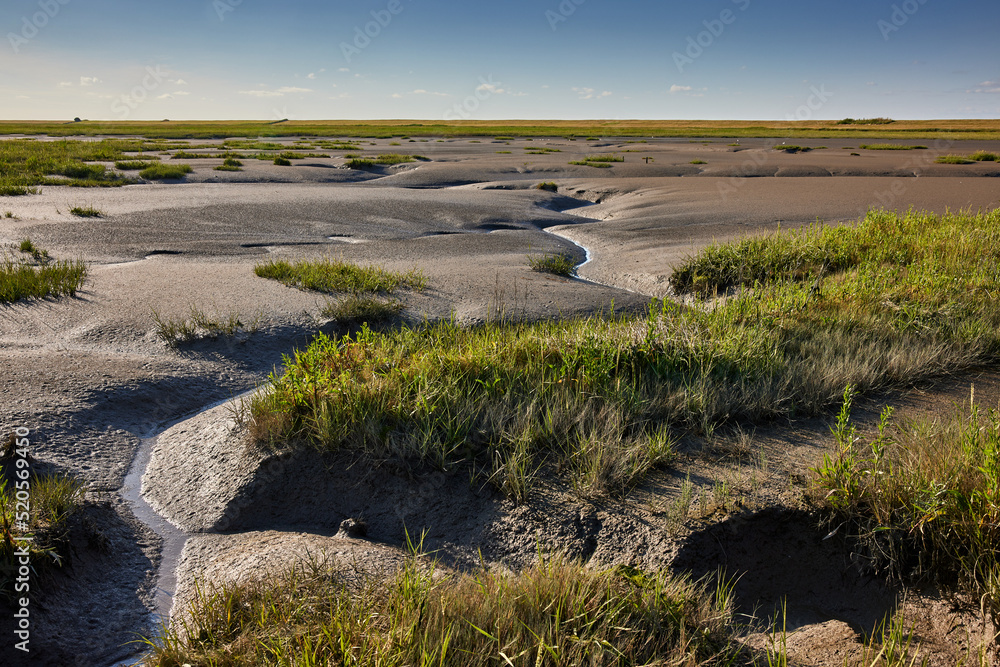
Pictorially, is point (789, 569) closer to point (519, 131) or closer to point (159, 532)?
point (159, 532)

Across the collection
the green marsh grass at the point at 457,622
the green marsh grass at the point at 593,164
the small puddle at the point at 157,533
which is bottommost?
the small puddle at the point at 157,533

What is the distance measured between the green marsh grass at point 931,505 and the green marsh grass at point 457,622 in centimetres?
80

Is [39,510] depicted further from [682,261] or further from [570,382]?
[682,261]

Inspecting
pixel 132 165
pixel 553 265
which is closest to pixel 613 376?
pixel 553 265

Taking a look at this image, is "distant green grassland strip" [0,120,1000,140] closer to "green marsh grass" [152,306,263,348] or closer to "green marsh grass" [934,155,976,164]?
"green marsh grass" [934,155,976,164]

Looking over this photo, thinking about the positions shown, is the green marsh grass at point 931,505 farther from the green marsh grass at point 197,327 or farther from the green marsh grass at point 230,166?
the green marsh grass at point 230,166

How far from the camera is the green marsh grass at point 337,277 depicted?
6402 millimetres

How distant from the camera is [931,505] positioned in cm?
259

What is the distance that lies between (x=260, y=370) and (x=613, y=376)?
2831 mm

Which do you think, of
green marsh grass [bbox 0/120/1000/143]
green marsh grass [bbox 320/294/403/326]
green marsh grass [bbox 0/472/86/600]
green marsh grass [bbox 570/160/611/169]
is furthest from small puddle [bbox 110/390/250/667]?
green marsh grass [bbox 0/120/1000/143]

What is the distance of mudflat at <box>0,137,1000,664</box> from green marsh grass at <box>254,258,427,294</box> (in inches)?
6.8

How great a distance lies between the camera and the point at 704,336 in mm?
4707

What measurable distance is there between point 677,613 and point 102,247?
8868mm

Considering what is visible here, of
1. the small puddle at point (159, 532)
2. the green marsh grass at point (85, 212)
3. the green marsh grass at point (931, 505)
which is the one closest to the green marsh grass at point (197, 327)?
the small puddle at point (159, 532)
